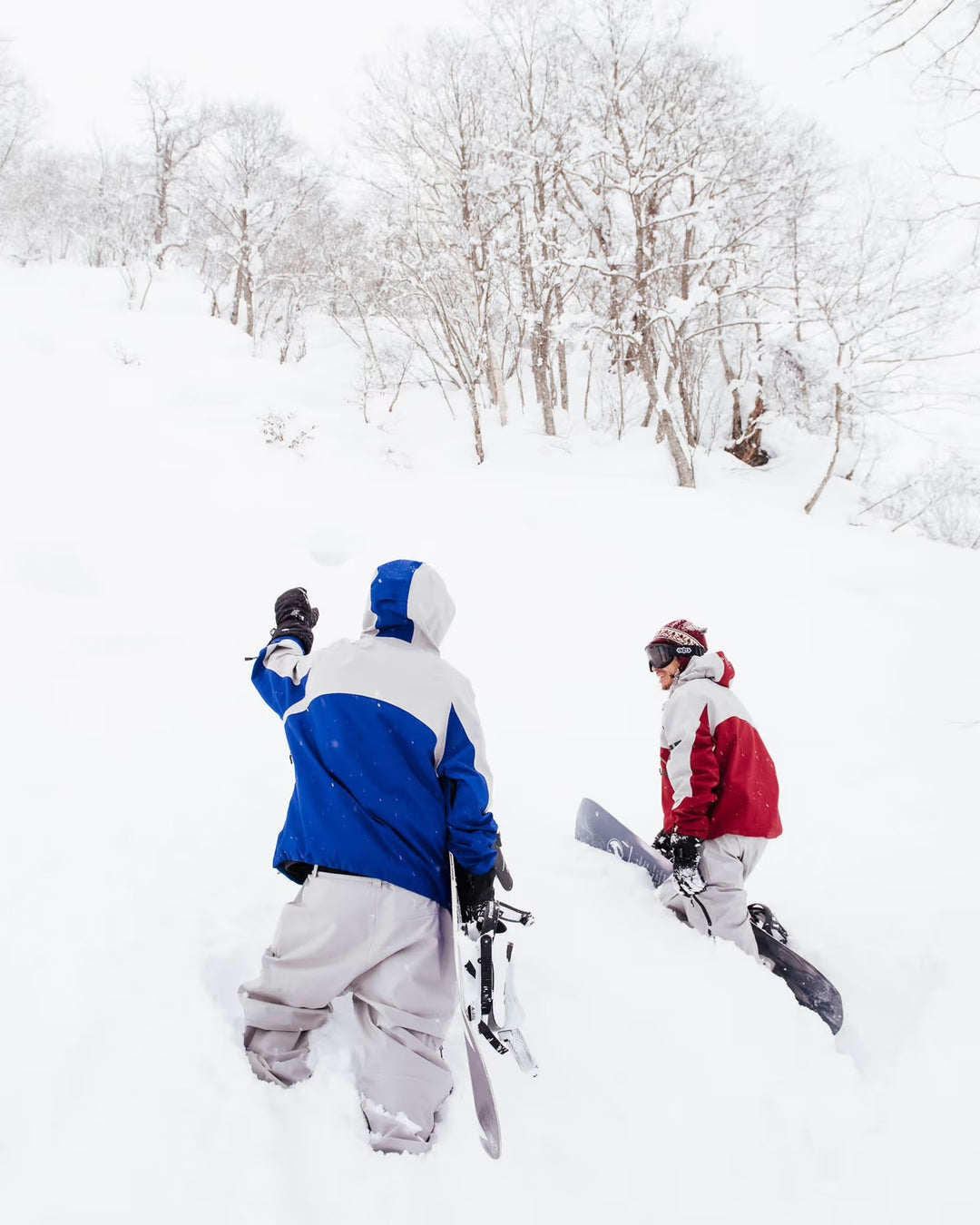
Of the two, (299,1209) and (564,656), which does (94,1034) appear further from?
(564,656)

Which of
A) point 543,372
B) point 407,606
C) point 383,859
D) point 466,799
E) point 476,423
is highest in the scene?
point 543,372

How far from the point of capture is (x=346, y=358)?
67.1 feet

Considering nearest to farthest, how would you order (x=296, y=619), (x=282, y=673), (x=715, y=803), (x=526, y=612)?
(x=282, y=673)
(x=296, y=619)
(x=715, y=803)
(x=526, y=612)

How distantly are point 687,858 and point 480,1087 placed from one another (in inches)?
59.7

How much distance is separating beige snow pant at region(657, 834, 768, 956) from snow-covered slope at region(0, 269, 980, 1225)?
0.15m

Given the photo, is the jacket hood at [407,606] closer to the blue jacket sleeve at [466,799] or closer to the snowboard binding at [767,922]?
the blue jacket sleeve at [466,799]

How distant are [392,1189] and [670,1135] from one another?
965mm

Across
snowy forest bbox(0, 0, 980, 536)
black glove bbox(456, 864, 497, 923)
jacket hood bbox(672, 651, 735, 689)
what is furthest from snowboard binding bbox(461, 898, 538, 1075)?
snowy forest bbox(0, 0, 980, 536)

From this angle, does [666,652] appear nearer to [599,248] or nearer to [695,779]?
[695,779]

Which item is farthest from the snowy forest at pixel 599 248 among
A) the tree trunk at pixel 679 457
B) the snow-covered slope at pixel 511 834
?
the snow-covered slope at pixel 511 834

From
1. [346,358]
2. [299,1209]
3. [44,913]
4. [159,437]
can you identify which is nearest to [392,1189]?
[299,1209]

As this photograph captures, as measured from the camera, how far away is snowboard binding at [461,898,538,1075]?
2000mm

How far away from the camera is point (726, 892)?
10.0ft

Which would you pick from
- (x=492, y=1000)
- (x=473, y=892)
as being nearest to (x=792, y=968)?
(x=492, y=1000)
